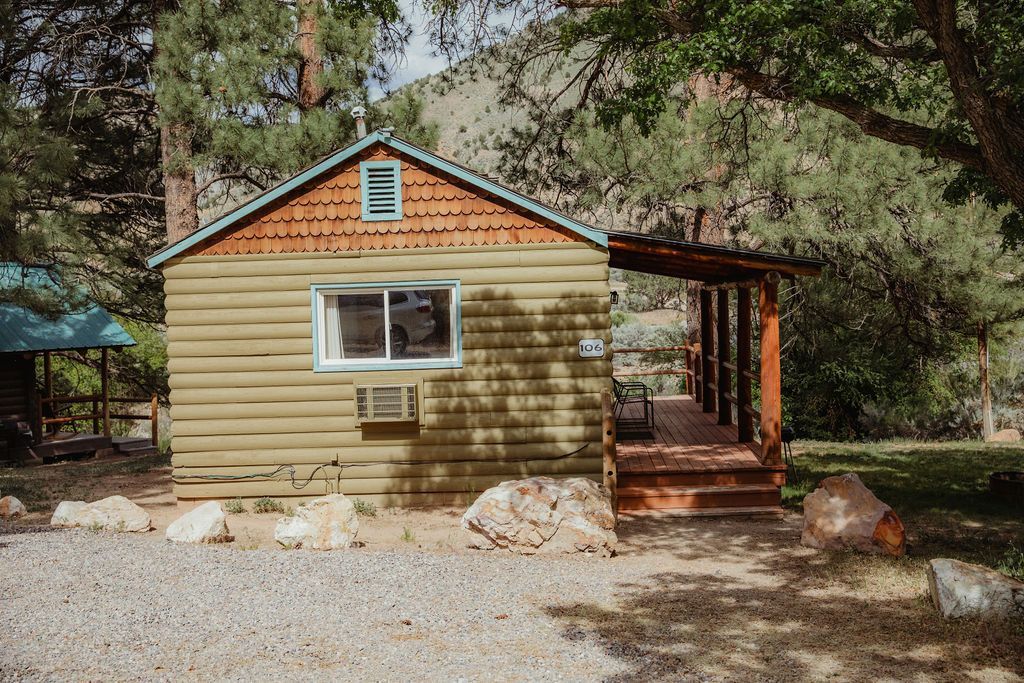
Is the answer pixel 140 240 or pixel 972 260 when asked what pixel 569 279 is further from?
pixel 140 240

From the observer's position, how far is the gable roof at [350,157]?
400 inches

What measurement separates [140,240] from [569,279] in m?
11.0

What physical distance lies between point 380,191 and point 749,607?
595 centimetres

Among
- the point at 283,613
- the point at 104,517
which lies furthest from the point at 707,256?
the point at 104,517

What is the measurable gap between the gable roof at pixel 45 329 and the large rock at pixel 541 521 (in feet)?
36.4

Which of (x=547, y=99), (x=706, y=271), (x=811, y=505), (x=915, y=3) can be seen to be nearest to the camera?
(x=915, y=3)

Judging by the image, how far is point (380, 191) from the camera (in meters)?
10.4

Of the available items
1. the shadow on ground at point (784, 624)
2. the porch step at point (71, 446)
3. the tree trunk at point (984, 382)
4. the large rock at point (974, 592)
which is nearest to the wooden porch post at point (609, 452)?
the shadow on ground at point (784, 624)

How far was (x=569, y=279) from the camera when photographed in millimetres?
10312

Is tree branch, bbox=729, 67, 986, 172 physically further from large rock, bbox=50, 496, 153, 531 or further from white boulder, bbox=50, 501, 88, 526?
white boulder, bbox=50, 501, 88, 526

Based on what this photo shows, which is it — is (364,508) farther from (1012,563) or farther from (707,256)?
(1012,563)

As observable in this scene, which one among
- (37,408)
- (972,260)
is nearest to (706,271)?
(972,260)

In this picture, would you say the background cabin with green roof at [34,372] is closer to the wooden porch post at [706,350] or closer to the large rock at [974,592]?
the wooden porch post at [706,350]

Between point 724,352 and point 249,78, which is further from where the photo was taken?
point 249,78
